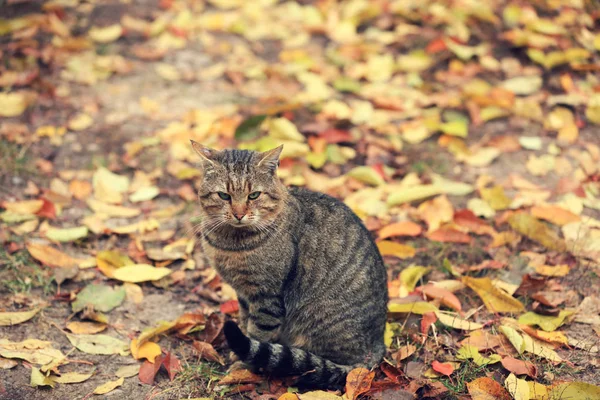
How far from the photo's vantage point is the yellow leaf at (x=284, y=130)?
5.42m

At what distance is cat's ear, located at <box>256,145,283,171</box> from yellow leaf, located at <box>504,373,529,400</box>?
1694 millimetres

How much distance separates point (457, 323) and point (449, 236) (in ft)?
2.99

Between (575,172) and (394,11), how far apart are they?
3.01 metres

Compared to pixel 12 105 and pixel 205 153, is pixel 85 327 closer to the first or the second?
pixel 205 153

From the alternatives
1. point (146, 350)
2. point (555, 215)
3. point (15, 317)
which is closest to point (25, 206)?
point (15, 317)

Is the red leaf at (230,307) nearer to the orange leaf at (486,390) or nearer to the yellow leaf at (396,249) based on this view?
the yellow leaf at (396,249)

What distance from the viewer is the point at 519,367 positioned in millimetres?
3383

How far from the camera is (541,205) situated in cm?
474

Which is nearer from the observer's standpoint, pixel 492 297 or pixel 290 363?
pixel 290 363

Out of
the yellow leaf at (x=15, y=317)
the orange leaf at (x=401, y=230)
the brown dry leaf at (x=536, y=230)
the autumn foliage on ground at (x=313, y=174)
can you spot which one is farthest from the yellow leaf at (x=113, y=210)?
the brown dry leaf at (x=536, y=230)

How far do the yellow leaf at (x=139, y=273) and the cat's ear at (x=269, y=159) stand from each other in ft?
3.91

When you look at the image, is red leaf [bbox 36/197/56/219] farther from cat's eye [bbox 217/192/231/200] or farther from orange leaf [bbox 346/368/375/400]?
orange leaf [bbox 346/368/375/400]

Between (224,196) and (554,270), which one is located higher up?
(224,196)

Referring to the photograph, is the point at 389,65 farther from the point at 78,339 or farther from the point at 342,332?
the point at 78,339
